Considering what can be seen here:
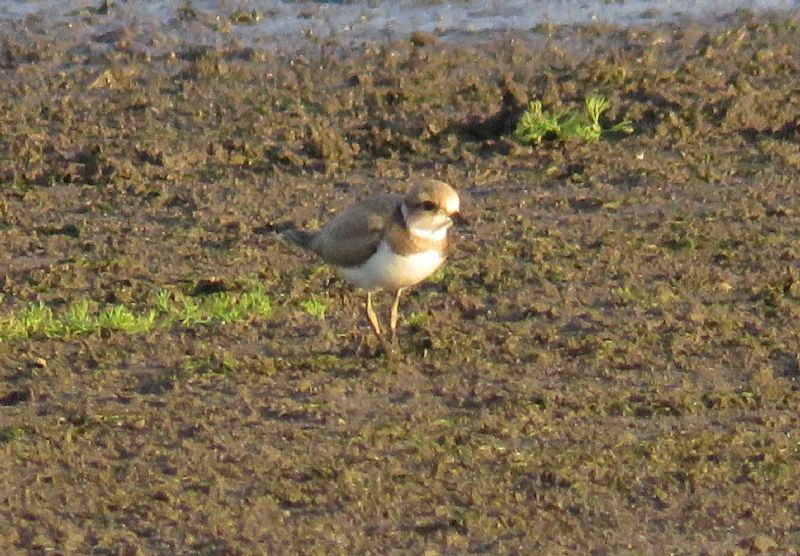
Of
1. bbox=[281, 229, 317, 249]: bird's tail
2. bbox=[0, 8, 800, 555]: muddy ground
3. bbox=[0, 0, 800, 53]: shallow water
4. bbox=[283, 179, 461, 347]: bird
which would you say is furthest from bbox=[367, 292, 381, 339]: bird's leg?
bbox=[0, 0, 800, 53]: shallow water

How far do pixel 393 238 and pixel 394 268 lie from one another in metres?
0.14

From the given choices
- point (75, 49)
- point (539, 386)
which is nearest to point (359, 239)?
point (539, 386)

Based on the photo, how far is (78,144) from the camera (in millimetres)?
11844

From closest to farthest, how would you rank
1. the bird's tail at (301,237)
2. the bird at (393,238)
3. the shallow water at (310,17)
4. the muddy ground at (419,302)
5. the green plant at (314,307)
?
the muddy ground at (419,302)
the bird at (393,238)
the bird's tail at (301,237)
the green plant at (314,307)
the shallow water at (310,17)

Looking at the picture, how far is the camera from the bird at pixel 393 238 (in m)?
8.13

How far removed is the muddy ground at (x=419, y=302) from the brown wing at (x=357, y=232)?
457 millimetres

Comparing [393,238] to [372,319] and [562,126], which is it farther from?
[562,126]

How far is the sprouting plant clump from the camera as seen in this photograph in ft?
38.2

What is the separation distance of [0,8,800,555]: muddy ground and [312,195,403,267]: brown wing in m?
0.46

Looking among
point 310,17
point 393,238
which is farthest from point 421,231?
point 310,17

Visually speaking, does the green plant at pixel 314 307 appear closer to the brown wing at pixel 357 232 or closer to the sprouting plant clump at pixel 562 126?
the brown wing at pixel 357 232

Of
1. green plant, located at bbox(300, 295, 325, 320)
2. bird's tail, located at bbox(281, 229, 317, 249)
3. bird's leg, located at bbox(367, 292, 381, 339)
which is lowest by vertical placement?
green plant, located at bbox(300, 295, 325, 320)

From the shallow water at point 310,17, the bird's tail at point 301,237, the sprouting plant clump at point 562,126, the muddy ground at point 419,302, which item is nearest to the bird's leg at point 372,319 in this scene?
the muddy ground at point 419,302

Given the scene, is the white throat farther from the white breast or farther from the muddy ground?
the muddy ground
